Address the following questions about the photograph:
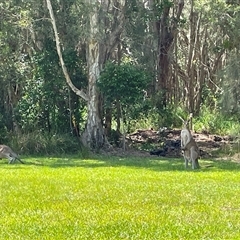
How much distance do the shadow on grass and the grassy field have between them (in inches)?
19.8

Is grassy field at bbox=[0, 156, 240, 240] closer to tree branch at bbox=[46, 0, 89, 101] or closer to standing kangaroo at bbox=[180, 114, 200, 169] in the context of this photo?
standing kangaroo at bbox=[180, 114, 200, 169]

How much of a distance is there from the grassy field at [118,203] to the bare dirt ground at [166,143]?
23.4 feet

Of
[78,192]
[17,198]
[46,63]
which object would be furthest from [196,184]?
[46,63]

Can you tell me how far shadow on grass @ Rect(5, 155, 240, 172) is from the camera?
22.8 meters

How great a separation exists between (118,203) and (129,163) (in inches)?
429

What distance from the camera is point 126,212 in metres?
12.6

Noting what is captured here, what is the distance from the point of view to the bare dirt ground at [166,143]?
1163 inches

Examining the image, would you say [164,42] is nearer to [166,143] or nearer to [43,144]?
[166,143]

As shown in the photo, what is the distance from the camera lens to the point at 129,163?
24656 mm

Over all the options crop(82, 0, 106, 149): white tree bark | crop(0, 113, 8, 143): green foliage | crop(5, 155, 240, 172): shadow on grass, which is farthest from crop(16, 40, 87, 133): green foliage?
crop(5, 155, 240, 172): shadow on grass

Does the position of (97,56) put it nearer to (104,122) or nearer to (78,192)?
(104,122)

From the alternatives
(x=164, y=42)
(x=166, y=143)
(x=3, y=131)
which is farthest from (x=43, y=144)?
(x=164, y=42)

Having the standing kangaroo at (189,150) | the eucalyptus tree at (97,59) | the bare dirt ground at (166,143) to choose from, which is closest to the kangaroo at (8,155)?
the standing kangaroo at (189,150)

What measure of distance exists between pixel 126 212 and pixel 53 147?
16.6 metres
